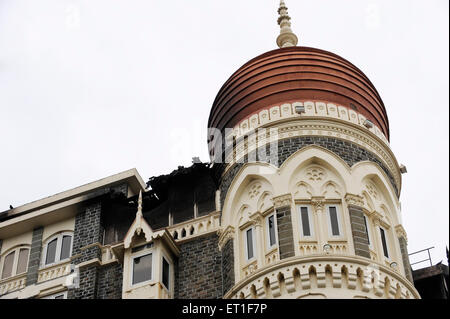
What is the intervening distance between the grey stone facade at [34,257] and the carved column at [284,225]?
943 cm

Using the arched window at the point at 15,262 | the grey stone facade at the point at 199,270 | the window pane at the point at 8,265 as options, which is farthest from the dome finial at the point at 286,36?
the window pane at the point at 8,265

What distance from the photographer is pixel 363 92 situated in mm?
32094

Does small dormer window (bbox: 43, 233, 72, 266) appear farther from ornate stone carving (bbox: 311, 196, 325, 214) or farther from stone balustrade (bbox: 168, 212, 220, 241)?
ornate stone carving (bbox: 311, 196, 325, 214)

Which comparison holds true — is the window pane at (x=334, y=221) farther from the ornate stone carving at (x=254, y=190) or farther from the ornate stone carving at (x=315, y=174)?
the ornate stone carving at (x=254, y=190)

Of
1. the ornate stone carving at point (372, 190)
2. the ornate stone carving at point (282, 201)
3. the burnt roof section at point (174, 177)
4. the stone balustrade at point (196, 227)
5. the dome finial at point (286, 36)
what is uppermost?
the dome finial at point (286, 36)

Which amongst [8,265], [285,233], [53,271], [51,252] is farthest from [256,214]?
[8,265]

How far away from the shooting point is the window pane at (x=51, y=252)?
3244 cm

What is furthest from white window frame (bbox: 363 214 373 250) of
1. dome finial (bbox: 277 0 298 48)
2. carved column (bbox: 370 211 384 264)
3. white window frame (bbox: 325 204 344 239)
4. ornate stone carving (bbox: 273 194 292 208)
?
dome finial (bbox: 277 0 298 48)

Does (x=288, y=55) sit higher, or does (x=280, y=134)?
(x=288, y=55)

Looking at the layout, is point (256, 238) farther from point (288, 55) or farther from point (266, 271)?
point (288, 55)

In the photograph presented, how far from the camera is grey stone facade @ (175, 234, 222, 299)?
94.5 feet

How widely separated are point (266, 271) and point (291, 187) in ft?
10.3
